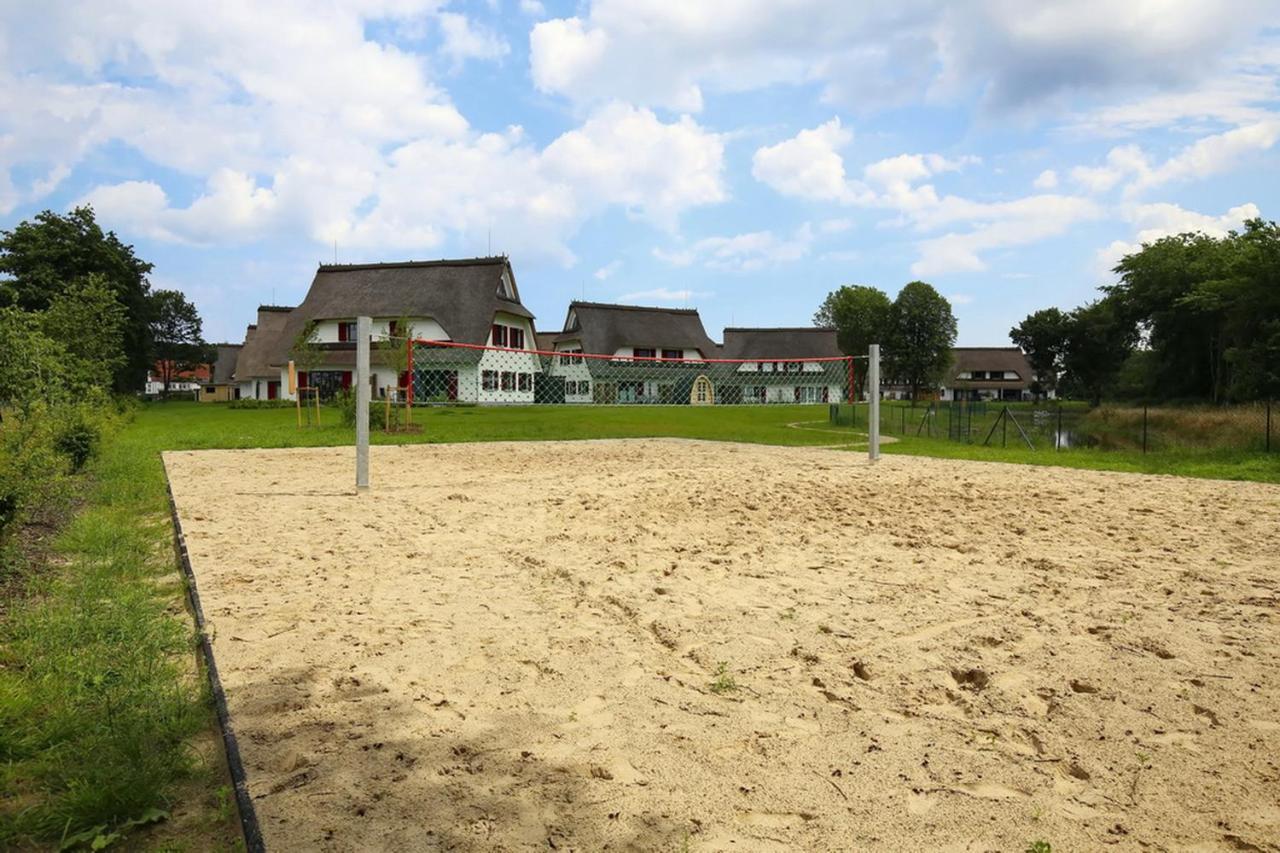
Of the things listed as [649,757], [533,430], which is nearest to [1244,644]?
[649,757]

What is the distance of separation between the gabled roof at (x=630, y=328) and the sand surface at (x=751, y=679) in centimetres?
4360

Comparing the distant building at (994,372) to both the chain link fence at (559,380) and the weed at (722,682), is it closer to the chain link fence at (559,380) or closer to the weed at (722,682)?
the chain link fence at (559,380)

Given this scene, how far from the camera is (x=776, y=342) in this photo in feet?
189

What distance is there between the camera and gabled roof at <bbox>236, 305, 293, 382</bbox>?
4666 centimetres

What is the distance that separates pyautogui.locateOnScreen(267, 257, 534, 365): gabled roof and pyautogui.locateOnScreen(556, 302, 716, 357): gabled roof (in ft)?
25.8

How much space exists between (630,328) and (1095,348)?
121ft

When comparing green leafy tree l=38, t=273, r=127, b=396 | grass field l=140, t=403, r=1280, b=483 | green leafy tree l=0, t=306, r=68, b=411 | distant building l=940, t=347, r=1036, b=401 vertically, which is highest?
distant building l=940, t=347, r=1036, b=401

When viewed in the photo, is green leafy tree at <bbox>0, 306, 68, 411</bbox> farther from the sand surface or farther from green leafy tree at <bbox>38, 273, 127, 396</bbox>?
green leafy tree at <bbox>38, 273, 127, 396</bbox>

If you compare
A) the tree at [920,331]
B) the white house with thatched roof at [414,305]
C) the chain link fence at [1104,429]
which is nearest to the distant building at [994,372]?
the tree at [920,331]

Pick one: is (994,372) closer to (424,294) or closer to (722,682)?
(424,294)

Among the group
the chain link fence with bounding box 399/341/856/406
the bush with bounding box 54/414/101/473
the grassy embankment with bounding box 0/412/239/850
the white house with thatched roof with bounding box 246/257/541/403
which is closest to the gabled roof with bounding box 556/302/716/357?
the white house with thatched roof with bounding box 246/257/541/403

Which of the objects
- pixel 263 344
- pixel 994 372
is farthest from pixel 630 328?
pixel 994 372

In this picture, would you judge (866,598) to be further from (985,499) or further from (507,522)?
(985,499)

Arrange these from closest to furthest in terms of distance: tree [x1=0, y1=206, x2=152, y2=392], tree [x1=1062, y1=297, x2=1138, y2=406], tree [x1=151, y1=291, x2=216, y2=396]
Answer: tree [x1=0, y1=206, x2=152, y2=392] → tree [x1=1062, y1=297, x2=1138, y2=406] → tree [x1=151, y1=291, x2=216, y2=396]
